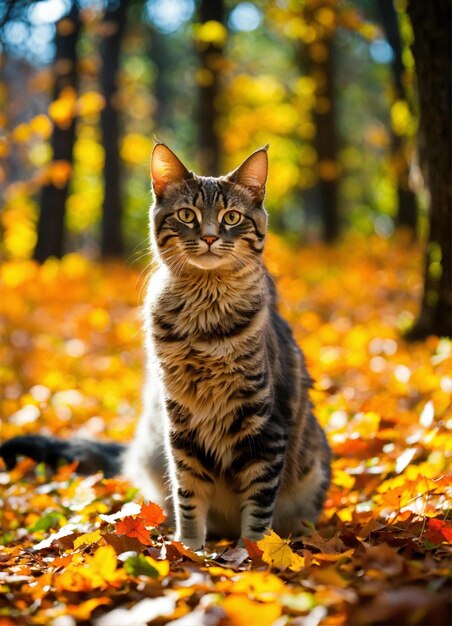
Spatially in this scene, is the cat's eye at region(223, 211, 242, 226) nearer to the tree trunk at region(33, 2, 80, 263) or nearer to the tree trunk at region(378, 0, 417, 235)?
the tree trunk at region(378, 0, 417, 235)

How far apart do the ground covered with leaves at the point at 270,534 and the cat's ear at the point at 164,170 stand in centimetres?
68

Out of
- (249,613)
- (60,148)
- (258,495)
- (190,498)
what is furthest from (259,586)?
(60,148)

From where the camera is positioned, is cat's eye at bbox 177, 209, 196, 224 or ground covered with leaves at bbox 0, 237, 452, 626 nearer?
ground covered with leaves at bbox 0, 237, 452, 626

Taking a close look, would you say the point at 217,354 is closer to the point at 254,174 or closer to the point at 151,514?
the point at 151,514

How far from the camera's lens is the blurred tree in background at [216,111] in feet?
26.4

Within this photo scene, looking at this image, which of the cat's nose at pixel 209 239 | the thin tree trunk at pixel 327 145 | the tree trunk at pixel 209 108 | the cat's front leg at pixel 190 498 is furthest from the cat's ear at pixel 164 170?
the thin tree trunk at pixel 327 145

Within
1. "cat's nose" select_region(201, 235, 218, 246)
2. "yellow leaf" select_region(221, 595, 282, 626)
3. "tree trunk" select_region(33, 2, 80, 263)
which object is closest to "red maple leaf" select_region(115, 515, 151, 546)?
"yellow leaf" select_region(221, 595, 282, 626)

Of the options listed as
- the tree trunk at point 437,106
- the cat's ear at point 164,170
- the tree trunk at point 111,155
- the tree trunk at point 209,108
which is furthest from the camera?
the tree trunk at point 111,155

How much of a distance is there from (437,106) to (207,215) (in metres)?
2.58

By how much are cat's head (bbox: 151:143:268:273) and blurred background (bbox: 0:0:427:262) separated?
29 cm

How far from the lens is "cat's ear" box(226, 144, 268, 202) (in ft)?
10.9

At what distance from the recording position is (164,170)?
340cm

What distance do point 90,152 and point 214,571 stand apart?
2131 centimetres

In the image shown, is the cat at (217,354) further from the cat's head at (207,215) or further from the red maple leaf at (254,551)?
the red maple leaf at (254,551)
